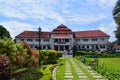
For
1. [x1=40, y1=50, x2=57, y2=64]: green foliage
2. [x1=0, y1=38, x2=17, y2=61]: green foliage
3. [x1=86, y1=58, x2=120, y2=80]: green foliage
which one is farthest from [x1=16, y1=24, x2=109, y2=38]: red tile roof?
[x1=0, y1=38, x2=17, y2=61]: green foliage

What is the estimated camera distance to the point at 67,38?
89.9 metres

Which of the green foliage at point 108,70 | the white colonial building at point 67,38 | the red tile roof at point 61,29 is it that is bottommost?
the green foliage at point 108,70

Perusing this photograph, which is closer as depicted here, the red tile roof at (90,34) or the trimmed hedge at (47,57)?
the trimmed hedge at (47,57)

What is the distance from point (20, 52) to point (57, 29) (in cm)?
6600

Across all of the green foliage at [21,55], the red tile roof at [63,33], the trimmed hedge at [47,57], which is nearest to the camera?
the green foliage at [21,55]

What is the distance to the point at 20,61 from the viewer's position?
24219 millimetres

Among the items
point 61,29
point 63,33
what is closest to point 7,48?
point 63,33

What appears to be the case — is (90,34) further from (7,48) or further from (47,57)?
(7,48)

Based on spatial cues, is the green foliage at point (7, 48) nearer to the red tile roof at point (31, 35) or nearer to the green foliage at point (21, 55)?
the green foliage at point (21, 55)

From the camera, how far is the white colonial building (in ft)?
296

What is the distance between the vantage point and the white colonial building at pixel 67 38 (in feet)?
296

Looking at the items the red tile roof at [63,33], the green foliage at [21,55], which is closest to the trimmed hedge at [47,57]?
the green foliage at [21,55]

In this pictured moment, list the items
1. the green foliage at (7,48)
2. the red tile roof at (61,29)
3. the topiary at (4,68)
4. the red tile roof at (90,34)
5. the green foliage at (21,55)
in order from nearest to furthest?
the topiary at (4,68)
the green foliage at (7,48)
the green foliage at (21,55)
the red tile roof at (61,29)
the red tile roof at (90,34)

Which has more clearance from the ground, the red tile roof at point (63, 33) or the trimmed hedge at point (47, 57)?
the red tile roof at point (63, 33)
